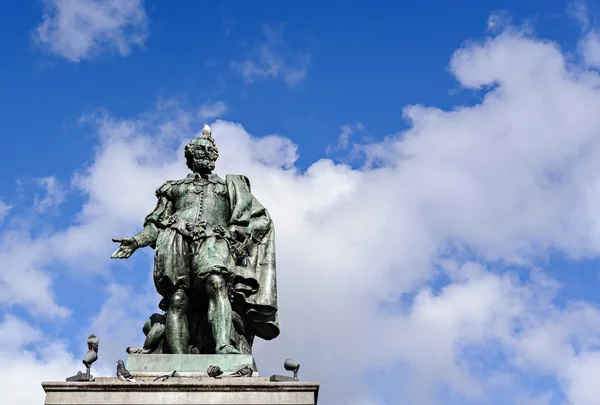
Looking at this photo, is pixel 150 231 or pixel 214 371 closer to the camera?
pixel 214 371

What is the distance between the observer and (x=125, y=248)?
68.8 feet

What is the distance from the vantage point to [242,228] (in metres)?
21.2

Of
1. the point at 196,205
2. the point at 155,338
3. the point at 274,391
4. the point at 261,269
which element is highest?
the point at 196,205

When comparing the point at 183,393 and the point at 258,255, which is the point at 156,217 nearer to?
the point at 258,255

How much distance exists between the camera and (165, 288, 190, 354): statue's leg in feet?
64.6

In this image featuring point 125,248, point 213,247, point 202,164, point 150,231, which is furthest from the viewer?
point 202,164

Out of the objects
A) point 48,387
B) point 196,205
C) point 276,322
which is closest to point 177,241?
point 196,205

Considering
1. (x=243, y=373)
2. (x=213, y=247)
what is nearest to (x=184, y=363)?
Result: (x=243, y=373)

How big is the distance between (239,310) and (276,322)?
0.83 metres

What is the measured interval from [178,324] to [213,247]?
1720 mm

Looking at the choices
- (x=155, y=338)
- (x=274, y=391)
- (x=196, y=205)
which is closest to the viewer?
(x=274, y=391)

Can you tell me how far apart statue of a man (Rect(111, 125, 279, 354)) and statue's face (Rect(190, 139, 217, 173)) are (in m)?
0.10

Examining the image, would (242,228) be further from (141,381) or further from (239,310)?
(141,381)

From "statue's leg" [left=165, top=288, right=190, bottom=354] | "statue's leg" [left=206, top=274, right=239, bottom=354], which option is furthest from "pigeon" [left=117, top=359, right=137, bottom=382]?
"statue's leg" [left=206, top=274, right=239, bottom=354]
